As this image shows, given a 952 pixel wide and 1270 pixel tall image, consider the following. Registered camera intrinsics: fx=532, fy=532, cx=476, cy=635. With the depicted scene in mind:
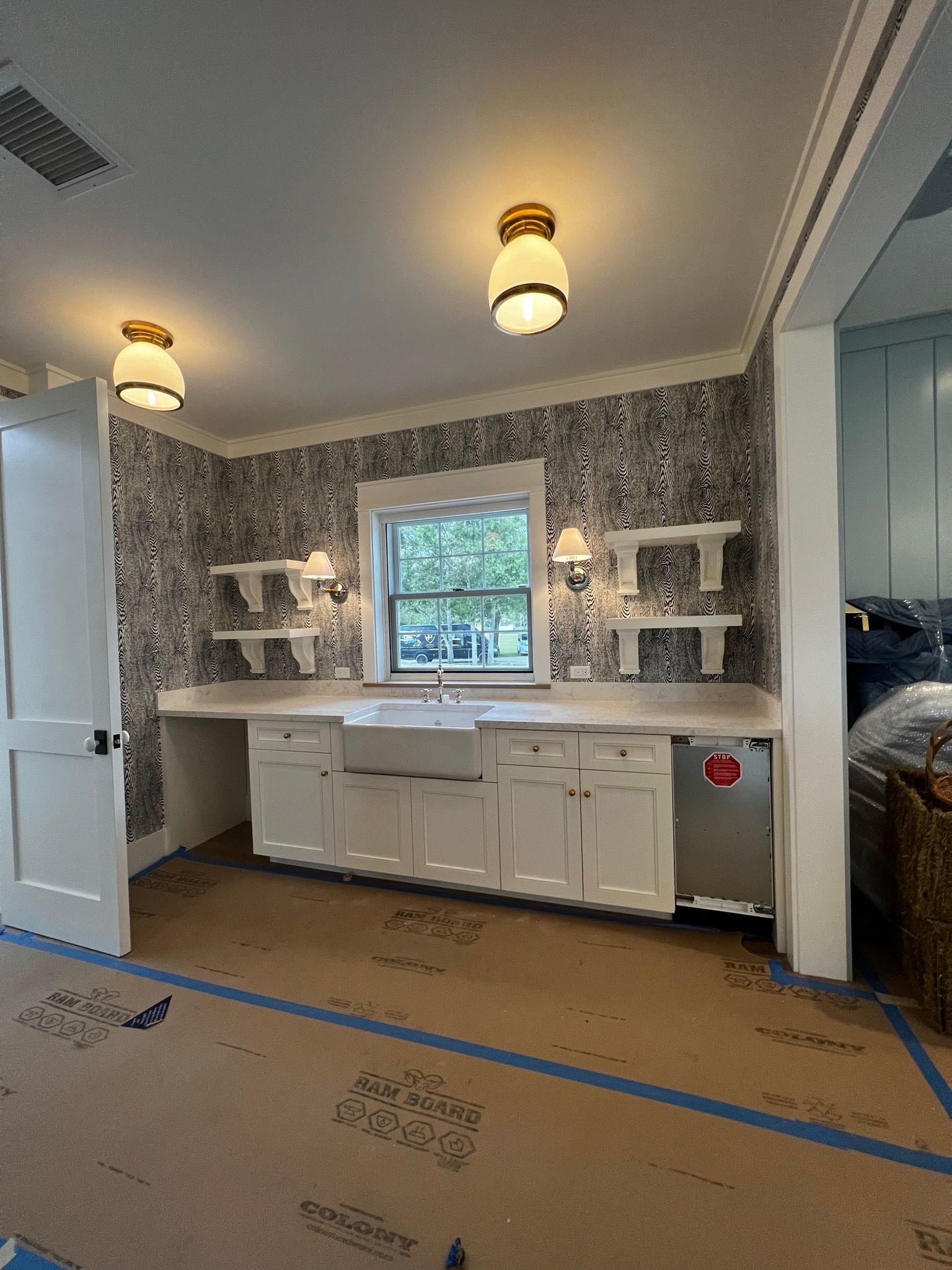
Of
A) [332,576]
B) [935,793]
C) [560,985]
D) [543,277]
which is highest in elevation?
[543,277]

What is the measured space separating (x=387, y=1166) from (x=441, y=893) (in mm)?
1400

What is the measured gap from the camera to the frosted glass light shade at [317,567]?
328 centimetres

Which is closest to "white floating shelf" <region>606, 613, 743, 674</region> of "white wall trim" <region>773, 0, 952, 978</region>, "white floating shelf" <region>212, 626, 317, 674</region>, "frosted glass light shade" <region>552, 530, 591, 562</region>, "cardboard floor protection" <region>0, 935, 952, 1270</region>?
"frosted glass light shade" <region>552, 530, 591, 562</region>

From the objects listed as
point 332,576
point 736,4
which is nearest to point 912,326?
point 736,4

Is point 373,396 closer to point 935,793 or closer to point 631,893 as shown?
point 631,893

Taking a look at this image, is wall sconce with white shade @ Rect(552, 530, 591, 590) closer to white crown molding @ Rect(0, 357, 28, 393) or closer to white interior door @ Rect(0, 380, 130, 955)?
white interior door @ Rect(0, 380, 130, 955)

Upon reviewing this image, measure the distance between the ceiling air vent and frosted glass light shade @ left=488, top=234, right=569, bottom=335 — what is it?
1.09 meters

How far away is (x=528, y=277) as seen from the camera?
5.08ft

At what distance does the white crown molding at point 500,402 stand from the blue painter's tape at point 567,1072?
2.93 meters

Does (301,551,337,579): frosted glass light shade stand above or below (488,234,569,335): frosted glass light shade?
below

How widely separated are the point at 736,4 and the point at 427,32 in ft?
2.21

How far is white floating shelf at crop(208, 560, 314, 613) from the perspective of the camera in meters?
3.31

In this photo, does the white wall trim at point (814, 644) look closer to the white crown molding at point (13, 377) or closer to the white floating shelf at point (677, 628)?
the white floating shelf at point (677, 628)

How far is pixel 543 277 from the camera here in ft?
5.10
